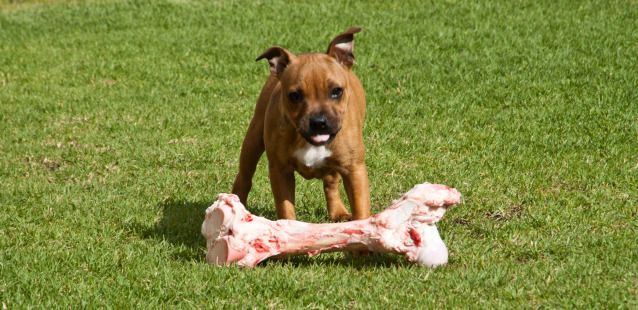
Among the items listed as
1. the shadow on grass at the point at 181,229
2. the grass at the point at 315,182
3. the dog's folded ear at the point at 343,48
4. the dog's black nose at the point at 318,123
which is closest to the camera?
the grass at the point at 315,182

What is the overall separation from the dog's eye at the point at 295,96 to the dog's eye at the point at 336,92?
0.20m

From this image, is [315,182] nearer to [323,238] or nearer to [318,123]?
[318,123]

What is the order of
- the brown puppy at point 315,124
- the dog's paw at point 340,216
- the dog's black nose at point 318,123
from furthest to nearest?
the dog's paw at point 340,216, the brown puppy at point 315,124, the dog's black nose at point 318,123

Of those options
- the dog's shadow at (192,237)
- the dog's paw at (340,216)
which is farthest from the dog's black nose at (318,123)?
the dog's paw at (340,216)

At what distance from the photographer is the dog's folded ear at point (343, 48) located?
7090 millimetres

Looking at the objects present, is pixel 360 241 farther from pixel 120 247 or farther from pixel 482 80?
pixel 482 80

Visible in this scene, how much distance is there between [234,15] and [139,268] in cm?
1021

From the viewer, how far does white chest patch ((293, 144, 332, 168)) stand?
270 inches

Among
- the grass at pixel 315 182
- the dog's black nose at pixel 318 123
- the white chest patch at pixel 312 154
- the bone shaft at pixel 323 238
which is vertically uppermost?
the dog's black nose at pixel 318 123

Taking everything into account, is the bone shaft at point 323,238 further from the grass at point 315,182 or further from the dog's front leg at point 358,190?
the dog's front leg at point 358,190

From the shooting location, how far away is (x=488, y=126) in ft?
34.8

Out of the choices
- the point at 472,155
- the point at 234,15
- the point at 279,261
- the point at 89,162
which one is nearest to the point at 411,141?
the point at 472,155

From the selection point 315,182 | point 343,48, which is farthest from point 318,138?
point 315,182

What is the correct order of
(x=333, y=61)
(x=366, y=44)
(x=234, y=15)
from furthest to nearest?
1. (x=234, y=15)
2. (x=366, y=44)
3. (x=333, y=61)
